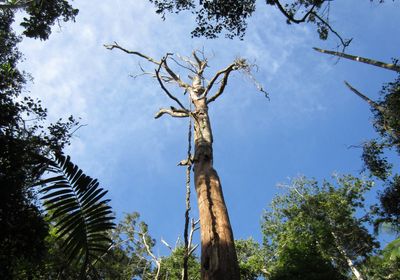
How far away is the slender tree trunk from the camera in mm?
4105

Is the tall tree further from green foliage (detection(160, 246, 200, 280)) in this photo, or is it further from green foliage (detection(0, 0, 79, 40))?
green foliage (detection(160, 246, 200, 280))

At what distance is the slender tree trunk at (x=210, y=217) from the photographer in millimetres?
4105

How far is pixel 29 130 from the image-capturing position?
222 inches

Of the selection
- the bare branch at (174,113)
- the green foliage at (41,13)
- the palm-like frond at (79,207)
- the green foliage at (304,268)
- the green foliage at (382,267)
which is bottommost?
the palm-like frond at (79,207)

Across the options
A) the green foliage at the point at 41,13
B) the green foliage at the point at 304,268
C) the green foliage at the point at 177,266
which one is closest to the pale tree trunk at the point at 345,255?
the green foliage at the point at 177,266

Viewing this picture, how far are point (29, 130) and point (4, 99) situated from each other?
64 centimetres

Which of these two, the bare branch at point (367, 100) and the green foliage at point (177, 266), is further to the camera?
the green foliage at point (177, 266)

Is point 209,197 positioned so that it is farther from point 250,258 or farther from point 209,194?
point 250,258

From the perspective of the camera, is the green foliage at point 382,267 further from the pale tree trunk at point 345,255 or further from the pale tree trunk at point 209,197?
the pale tree trunk at point 209,197

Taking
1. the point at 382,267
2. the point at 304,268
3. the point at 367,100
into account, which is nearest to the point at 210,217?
the point at 304,268

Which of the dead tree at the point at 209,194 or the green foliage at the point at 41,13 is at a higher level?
the green foliage at the point at 41,13

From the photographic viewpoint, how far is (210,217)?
5074mm

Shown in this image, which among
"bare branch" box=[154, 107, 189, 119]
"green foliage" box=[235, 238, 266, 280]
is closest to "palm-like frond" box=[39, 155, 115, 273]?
"bare branch" box=[154, 107, 189, 119]

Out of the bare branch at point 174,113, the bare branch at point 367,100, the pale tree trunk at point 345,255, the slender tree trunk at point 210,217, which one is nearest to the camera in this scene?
the slender tree trunk at point 210,217
